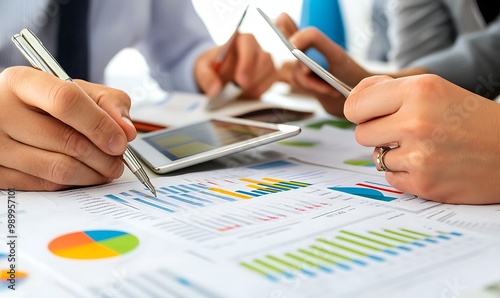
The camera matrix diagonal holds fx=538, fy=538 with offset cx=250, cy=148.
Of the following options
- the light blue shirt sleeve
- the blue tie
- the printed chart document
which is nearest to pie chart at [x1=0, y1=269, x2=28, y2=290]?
the printed chart document

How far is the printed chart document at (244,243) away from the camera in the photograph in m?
0.25

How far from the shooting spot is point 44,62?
0.43 m

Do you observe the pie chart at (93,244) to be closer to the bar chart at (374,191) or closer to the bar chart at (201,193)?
the bar chart at (201,193)

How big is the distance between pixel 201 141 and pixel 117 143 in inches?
4.8

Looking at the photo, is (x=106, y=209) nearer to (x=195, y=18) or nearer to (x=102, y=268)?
(x=102, y=268)

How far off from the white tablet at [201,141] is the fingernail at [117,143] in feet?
0.19

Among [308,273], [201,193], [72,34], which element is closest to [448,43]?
[72,34]

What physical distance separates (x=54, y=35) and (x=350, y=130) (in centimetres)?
43

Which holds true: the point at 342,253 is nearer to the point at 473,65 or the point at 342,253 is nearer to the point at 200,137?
the point at 200,137

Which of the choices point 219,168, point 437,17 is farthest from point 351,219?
point 437,17

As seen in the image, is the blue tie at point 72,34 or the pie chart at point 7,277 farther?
the blue tie at point 72,34

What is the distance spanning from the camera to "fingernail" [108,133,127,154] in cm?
40

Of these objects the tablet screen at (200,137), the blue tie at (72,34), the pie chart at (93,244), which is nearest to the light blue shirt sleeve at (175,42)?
the blue tie at (72,34)

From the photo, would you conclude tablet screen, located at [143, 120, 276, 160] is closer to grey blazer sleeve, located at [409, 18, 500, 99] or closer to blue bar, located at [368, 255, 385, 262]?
blue bar, located at [368, 255, 385, 262]
